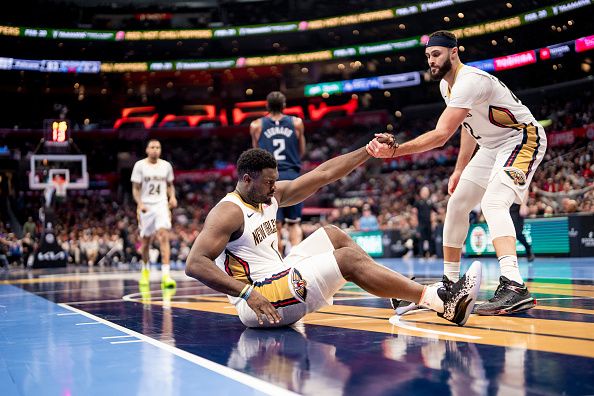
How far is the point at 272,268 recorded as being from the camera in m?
3.86

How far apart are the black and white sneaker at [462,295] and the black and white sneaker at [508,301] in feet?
1.97

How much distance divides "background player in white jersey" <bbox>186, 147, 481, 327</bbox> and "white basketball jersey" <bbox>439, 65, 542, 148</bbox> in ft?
4.56

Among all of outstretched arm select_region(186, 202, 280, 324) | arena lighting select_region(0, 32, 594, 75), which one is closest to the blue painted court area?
outstretched arm select_region(186, 202, 280, 324)

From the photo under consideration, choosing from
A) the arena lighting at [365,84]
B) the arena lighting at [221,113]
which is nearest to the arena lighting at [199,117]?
the arena lighting at [221,113]

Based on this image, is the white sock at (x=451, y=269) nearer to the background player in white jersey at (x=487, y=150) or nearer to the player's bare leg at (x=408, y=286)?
the background player in white jersey at (x=487, y=150)

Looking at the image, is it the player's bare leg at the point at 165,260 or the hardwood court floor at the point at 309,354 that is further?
the player's bare leg at the point at 165,260

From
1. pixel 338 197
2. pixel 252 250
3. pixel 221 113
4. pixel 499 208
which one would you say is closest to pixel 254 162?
pixel 252 250

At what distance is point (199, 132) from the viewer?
1593 inches

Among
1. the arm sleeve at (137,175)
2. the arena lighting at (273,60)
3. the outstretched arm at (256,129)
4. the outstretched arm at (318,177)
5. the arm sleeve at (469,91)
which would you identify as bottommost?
the outstretched arm at (318,177)

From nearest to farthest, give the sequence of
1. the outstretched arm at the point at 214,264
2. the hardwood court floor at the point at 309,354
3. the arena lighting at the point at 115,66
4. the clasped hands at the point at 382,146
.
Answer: the hardwood court floor at the point at 309,354
the outstretched arm at the point at 214,264
the clasped hands at the point at 382,146
the arena lighting at the point at 115,66

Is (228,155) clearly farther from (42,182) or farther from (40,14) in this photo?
(42,182)

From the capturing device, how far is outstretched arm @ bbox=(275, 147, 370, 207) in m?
4.17

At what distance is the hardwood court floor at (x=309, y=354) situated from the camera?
2260 millimetres

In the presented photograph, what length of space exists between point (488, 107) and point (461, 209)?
768 mm
